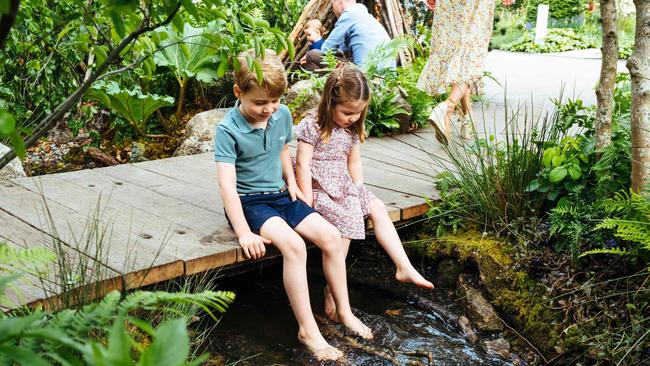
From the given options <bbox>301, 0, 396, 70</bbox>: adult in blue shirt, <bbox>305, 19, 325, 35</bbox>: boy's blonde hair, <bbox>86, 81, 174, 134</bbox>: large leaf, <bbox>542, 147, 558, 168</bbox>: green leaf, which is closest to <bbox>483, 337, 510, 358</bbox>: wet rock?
<bbox>542, 147, 558, 168</bbox>: green leaf

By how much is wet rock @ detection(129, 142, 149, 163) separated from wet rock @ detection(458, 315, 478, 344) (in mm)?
3026

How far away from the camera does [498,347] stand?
3.64 m

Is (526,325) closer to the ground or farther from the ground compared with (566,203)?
closer to the ground

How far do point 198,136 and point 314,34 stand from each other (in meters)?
2.62

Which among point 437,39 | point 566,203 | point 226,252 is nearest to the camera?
point 226,252

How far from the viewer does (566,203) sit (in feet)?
→ 12.6

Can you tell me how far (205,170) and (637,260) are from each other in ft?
9.10

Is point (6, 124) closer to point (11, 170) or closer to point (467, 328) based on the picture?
point (467, 328)

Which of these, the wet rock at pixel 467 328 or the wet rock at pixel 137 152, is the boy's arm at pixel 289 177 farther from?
the wet rock at pixel 137 152

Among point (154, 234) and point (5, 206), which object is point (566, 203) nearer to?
point (154, 234)

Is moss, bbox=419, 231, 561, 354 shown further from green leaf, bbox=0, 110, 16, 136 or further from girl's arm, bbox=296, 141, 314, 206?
green leaf, bbox=0, 110, 16, 136

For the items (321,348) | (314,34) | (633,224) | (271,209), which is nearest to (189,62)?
(314,34)

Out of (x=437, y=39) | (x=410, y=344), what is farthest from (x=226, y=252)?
(x=437, y=39)

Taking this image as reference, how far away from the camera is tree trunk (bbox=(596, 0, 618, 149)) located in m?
3.65
